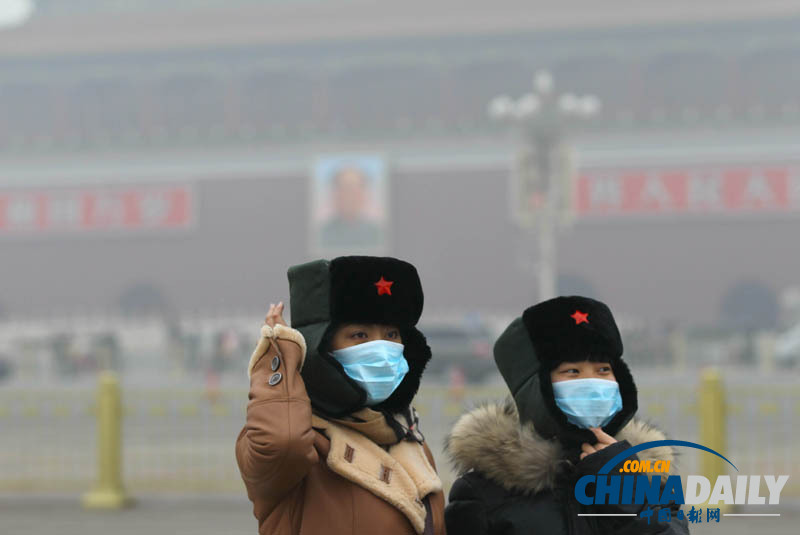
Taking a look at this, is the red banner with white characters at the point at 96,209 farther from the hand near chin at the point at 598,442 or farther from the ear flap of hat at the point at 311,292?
the hand near chin at the point at 598,442

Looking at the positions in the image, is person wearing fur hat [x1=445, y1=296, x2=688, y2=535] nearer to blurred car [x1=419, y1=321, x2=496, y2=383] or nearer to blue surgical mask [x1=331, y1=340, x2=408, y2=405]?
blue surgical mask [x1=331, y1=340, x2=408, y2=405]

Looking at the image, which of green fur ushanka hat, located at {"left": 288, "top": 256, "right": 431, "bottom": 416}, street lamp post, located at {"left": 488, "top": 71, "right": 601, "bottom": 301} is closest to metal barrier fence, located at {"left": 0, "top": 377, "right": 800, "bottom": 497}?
green fur ushanka hat, located at {"left": 288, "top": 256, "right": 431, "bottom": 416}

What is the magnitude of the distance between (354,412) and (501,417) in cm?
36

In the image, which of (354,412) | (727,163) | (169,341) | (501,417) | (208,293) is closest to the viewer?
(354,412)

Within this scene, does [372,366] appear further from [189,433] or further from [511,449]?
[189,433]

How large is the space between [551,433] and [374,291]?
52 centimetres

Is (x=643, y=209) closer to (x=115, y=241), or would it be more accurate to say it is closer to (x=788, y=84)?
(x=788, y=84)

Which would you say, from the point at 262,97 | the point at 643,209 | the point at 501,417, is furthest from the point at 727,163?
the point at 501,417

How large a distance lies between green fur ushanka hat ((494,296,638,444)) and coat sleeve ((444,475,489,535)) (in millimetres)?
204

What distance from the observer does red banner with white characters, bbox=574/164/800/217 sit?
28.7m

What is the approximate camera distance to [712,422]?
6.18 meters

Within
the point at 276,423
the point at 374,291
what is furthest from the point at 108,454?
the point at 276,423

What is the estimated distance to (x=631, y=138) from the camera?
2986cm

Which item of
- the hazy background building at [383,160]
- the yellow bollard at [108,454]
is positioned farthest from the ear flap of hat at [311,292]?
the hazy background building at [383,160]
